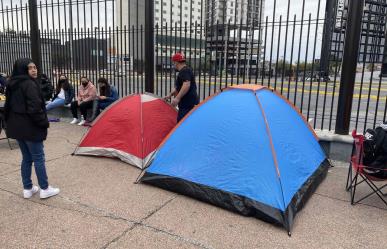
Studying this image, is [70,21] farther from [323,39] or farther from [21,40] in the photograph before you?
[323,39]

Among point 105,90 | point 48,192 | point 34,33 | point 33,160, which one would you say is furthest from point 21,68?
point 34,33

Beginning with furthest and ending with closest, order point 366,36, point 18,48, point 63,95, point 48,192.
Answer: point 18,48, point 63,95, point 366,36, point 48,192

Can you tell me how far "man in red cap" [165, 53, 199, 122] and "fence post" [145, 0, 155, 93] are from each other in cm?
227

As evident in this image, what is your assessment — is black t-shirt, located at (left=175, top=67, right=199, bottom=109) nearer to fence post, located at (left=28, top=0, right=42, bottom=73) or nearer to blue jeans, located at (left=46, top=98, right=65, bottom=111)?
blue jeans, located at (left=46, top=98, right=65, bottom=111)

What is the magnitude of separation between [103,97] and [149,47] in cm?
183

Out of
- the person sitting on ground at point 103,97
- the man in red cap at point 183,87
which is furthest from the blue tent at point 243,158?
the person sitting on ground at point 103,97

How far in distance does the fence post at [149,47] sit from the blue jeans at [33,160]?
4.23m

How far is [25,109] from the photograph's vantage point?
3.66 m

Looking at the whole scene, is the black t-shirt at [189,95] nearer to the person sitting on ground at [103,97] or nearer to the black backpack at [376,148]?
the black backpack at [376,148]

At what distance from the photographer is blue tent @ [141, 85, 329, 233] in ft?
11.8

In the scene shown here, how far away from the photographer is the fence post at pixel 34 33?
9584mm

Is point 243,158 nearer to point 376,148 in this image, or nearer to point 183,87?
point 376,148

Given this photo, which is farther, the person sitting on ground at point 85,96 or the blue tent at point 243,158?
the person sitting on ground at point 85,96

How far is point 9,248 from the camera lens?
2.94m
